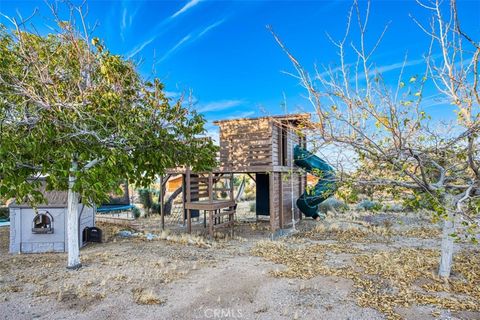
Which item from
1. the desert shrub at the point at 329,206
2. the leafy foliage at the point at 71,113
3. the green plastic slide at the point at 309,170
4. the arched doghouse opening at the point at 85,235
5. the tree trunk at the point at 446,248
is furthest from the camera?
the desert shrub at the point at 329,206

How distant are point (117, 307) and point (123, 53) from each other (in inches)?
179

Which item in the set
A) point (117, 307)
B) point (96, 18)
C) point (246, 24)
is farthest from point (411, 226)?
point (96, 18)

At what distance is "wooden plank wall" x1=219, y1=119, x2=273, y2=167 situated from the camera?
1091cm

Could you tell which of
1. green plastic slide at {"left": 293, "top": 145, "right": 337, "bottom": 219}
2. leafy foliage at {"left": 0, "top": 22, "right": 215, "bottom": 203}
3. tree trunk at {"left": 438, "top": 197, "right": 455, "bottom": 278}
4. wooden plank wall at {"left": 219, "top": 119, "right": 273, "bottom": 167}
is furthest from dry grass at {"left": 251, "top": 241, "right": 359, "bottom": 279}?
green plastic slide at {"left": 293, "top": 145, "right": 337, "bottom": 219}

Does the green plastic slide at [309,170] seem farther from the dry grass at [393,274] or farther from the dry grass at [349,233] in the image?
the dry grass at [393,274]

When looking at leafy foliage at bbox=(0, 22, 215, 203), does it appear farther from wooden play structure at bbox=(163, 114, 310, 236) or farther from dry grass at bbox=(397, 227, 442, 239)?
dry grass at bbox=(397, 227, 442, 239)

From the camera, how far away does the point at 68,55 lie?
5.57 meters

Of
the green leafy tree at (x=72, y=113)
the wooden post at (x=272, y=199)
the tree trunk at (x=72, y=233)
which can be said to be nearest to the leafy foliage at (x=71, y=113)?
the green leafy tree at (x=72, y=113)

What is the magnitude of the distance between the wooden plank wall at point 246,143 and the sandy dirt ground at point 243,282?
315cm

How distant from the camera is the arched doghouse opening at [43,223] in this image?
7863 mm

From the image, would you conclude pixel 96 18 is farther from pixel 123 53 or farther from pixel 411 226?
pixel 411 226

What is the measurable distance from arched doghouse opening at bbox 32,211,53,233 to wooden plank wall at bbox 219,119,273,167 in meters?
5.72

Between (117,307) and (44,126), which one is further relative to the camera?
(44,126)

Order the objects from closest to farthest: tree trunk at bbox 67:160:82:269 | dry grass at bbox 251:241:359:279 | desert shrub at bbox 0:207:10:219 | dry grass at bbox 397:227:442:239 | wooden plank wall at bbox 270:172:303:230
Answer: dry grass at bbox 251:241:359:279
tree trunk at bbox 67:160:82:269
dry grass at bbox 397:227:442:239
wooden plank wall at bbox 270:172:303:230
desert shrub at bbox 0:207:10:219
